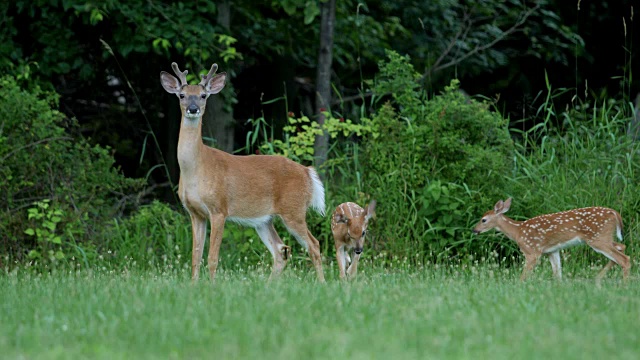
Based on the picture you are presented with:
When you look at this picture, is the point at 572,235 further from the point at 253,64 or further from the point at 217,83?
the point at 253,64

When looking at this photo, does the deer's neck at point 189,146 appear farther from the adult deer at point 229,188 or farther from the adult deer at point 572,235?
the adult deer at point 572,235

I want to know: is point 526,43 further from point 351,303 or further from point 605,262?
point 351,303

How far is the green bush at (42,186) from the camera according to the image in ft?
36.6

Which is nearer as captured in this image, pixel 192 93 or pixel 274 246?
pixel 192 93

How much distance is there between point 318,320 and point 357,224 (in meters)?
3.48

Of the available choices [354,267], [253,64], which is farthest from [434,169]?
[253,64]

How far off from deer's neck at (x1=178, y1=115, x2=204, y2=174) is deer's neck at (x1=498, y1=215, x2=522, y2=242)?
9.71ft

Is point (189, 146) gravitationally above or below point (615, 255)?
above

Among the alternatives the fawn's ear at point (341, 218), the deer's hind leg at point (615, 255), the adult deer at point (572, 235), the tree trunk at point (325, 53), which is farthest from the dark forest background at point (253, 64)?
the deer's hind leg at point (615, 255)

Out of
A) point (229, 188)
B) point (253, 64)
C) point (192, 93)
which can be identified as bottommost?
point (229, 188)

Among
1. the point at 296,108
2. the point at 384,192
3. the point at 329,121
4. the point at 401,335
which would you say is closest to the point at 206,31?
the point at 329,121

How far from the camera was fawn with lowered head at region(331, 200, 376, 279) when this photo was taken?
955cm

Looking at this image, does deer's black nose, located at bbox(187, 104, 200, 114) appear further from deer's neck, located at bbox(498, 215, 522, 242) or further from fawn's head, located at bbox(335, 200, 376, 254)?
deer's neck, located at bbox(498, 215, 522, 242)

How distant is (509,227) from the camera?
33.9 ft
